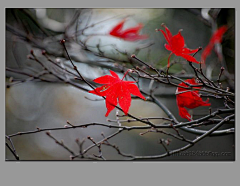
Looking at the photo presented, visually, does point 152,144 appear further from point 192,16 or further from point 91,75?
point 192,16

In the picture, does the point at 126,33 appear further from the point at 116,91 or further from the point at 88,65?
the point at 116,91

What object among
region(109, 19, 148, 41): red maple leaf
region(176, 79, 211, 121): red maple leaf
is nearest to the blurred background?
region(109, 19, 148, 41): red maple leaf

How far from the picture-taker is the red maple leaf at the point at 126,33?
1.42 m

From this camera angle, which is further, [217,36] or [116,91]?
[217,36]

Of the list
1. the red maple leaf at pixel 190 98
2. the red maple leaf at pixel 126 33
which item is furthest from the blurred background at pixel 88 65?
the red maple leaf at pixel 190 98

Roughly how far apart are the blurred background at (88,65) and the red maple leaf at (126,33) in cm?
2

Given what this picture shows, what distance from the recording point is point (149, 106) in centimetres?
136

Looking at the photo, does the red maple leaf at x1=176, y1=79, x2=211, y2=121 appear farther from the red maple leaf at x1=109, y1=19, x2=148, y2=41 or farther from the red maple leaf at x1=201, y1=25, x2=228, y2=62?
the red maple leaf at x1=109, y1=19, x2=148, y2=41

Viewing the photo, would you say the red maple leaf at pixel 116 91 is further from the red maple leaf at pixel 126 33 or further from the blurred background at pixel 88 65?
the red maple leaf at pixel 126 33

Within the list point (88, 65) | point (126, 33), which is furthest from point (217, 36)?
point (88, 65)

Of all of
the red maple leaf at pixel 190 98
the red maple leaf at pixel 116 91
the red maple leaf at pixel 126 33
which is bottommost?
the red maple leaf at pixel 116 91

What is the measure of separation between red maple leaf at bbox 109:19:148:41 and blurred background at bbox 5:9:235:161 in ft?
0.08

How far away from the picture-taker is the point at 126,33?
142 cm

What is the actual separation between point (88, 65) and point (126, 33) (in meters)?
0.29
